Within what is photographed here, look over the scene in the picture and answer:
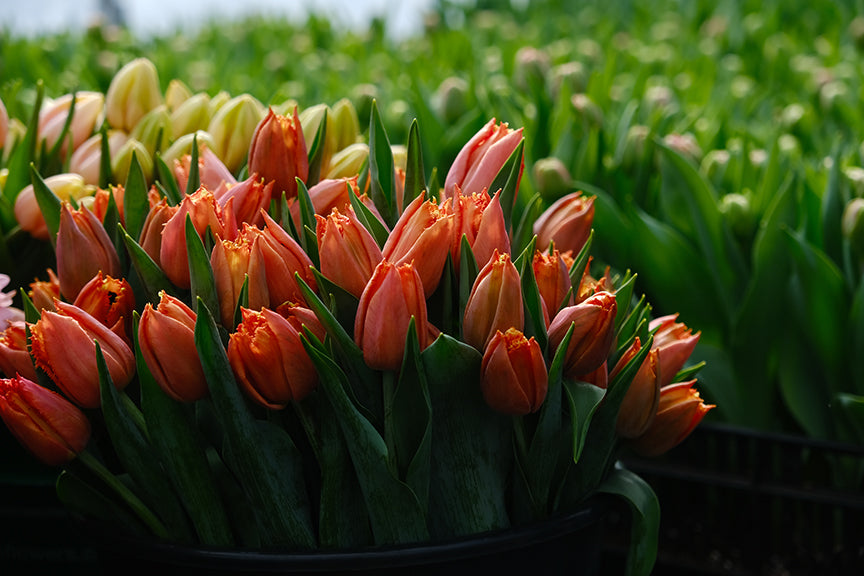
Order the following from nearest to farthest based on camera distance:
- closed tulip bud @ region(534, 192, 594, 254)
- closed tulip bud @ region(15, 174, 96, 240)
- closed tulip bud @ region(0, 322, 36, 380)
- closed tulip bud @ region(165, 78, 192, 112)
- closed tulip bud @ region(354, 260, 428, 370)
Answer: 1. closed tulip bud @ region(354, 260, 428, 370)
2. closed tulip bud @ region(0, 322, 36, 380)
3. closed tulip bud @ region(534, 192, 594, 254)
4. closed tulip bud @ region(15, 174, 96, 240)
5. closed tulip bud @ region(165, 78, 192, 112)

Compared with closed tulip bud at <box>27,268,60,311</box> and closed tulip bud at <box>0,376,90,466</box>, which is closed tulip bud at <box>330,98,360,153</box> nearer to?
closed tulip bud at <box>27,268,60,311</box>

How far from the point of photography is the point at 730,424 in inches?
44.8

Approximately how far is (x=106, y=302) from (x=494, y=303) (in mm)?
289

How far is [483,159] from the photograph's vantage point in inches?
30.3

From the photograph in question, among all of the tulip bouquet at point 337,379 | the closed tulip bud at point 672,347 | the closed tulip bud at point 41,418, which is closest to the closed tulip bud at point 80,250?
the tulip bouquet at point 337,379

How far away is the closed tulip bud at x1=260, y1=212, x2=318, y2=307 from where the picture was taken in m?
0.69

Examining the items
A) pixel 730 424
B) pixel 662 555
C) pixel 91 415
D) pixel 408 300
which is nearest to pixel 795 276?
pixel 730 424

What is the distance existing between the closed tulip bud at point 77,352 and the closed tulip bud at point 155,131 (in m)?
0.37

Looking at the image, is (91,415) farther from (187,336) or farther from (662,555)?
(662,555)

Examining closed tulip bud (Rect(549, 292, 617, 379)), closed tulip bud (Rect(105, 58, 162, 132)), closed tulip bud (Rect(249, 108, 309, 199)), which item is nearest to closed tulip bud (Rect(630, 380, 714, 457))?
closed tulip bud (Rect(549, 292, 617, 379))

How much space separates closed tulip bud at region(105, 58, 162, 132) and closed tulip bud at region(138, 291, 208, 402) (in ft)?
1.70

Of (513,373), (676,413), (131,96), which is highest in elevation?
(131,96)

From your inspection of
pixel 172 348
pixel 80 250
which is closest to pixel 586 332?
pixel 172 348

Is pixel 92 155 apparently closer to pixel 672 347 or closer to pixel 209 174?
pixel 209 174
